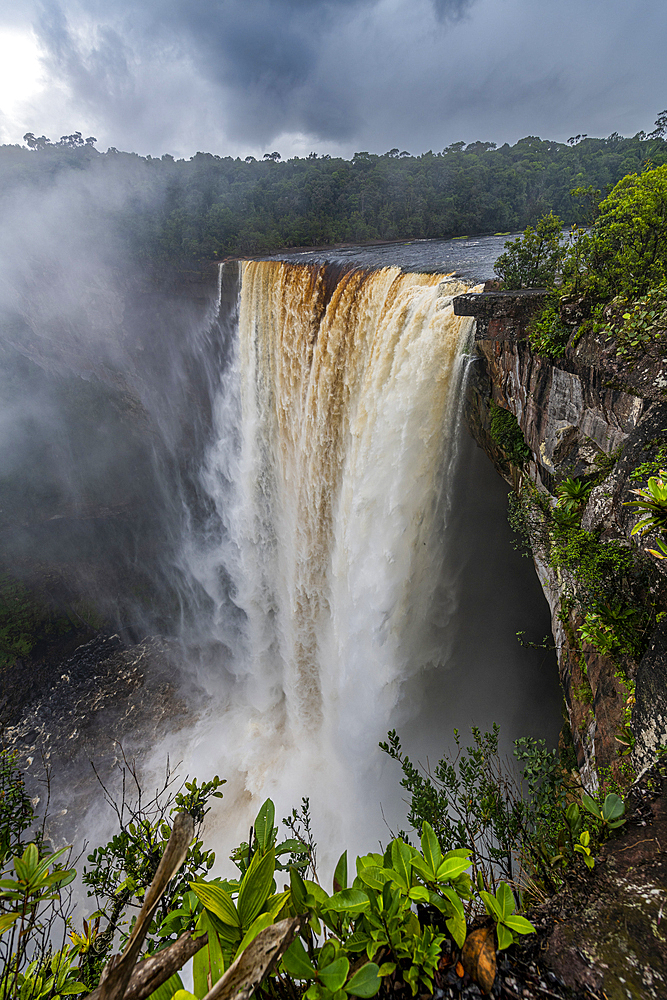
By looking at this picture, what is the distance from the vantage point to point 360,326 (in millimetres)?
7059

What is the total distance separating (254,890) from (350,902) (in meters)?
0.35

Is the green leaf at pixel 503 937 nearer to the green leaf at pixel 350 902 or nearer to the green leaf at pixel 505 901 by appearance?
the green leaf at pixel 505 901

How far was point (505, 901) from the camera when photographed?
52.8 inches

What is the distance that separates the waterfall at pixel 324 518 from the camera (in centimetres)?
597

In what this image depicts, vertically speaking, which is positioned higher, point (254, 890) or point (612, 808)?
point (254, 890)

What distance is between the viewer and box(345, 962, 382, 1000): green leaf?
1.05m

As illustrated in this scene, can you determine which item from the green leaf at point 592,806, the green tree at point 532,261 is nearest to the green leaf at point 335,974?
the green leaf at point 592,806

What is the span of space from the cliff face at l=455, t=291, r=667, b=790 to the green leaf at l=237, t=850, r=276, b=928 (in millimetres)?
2326

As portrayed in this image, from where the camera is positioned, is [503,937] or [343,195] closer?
[503,937]

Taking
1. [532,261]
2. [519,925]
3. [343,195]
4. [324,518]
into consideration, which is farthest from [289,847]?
[343,195]

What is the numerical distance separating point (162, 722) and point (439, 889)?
1235 centimetres

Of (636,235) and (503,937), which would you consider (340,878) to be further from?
(636,235)

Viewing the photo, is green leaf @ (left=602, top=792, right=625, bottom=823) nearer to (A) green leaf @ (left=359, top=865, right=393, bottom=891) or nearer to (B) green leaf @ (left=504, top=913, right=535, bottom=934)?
(B) green leaf @ (left=504, top=913, right=535, bottom=934)

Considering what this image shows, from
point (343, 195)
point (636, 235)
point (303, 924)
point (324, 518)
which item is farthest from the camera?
point (343, 195)
